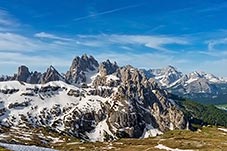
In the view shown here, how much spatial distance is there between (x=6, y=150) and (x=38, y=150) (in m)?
5.67

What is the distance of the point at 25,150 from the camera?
214 ft

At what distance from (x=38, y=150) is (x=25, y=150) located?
7.68 ft

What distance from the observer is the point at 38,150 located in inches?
2574

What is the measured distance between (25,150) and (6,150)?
146 inches

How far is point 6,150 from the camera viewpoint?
2474 inches
